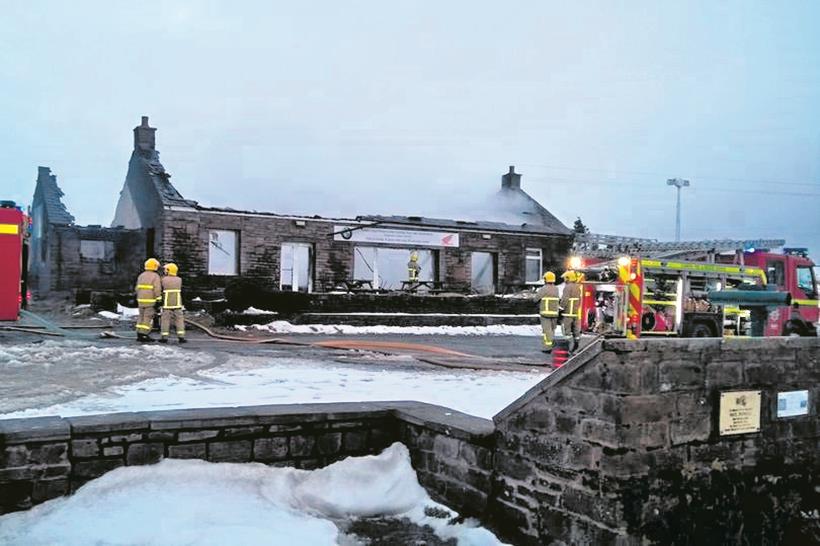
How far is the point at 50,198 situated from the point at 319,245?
13.3m

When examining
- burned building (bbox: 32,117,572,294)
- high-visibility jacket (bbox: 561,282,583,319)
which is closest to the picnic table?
burned building (bbox: 32,117,572,294)

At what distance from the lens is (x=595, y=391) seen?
174 inches

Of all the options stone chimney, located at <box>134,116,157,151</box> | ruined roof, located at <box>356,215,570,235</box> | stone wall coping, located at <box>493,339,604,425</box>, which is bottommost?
stone wall coping, located at <box>493,339,604,425</box>

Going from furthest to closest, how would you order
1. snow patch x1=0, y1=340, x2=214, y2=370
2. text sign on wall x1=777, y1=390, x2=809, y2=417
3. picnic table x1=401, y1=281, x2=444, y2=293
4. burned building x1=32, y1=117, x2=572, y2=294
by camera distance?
picnic table x1=401, y1=281, x2=444, y2=293
burned building x1=32, y1=117, x2=572, y2=294
snow patch x1=0, y1=340, x2=214, y2=370
text sign on wall x1=777, y1=390, x2=809, y2=417

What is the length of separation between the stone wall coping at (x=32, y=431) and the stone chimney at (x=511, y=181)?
31443 mm

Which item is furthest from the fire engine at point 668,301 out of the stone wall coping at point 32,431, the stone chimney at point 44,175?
the stone chimney at point 44,175

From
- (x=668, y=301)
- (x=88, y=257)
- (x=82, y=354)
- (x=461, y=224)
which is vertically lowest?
(x=82, y=354)

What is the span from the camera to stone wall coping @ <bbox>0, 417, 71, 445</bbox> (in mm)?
4578

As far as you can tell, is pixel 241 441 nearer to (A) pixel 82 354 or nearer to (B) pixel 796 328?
(A) pixel 82 354

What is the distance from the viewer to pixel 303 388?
26.0 feet

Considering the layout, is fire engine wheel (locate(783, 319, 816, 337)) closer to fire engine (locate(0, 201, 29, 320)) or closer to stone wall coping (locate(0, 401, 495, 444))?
stone wall coping (locate(0, 401, 495, 444))

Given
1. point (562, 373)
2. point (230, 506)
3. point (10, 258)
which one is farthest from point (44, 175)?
point (562, 373)

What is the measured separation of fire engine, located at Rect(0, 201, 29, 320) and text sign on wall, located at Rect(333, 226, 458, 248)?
40.6ft

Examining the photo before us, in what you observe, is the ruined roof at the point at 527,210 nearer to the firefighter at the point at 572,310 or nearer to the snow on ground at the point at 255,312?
the snow on ground at the point at 255,312
